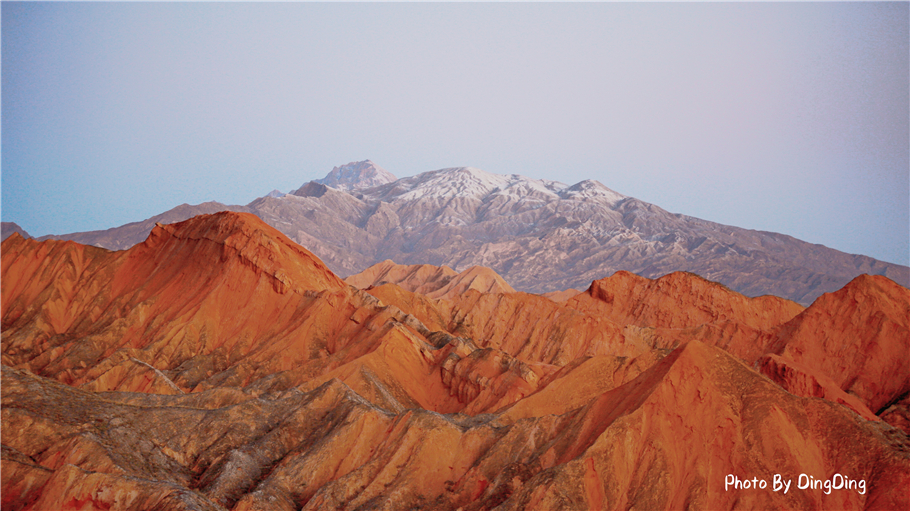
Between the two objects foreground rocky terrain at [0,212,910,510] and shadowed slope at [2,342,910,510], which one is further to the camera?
foreground rocky terrain at [0,212,910,510]

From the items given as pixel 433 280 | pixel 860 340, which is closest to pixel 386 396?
pixel 860 340

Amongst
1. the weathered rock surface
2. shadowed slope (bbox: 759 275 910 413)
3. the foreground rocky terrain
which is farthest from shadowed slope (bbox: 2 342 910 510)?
the weathered rock surface

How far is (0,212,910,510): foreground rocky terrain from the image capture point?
29.6m

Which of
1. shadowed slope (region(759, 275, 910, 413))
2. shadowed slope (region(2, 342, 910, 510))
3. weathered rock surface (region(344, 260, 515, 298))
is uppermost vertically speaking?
weathered rock surface (region(344, 260, 515, 298))

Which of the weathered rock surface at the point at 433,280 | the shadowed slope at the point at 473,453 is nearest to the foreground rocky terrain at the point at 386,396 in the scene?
the shadowed slope at the point at 473,453

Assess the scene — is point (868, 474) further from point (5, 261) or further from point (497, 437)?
point (5, 261)

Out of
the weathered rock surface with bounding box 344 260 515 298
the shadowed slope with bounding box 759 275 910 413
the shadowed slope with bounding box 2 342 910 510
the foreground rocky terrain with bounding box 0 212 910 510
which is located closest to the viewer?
the shadowed slope with bounding box 2 342 910 510

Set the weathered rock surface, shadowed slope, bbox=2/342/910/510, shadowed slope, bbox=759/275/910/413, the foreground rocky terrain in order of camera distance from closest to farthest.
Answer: shadowed slope, bbox=2/342/910/510 < the foreground rocky terrain < shadowed slope, bbox=759/275/910/413 < the weathered rock surface

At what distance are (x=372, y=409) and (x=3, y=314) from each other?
56.1 meters

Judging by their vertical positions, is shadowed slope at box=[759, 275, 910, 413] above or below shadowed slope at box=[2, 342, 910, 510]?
above

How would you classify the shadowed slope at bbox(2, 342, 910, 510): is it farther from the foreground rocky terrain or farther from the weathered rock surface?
the weathered rock surface

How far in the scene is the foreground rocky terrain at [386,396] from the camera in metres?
29.6

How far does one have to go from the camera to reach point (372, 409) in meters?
39.7

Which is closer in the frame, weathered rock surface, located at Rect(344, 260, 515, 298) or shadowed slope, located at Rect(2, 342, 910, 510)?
shadowed slope, located at Rect(2, 342, 910, 510)
